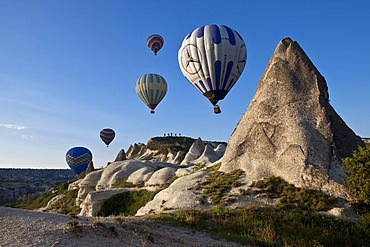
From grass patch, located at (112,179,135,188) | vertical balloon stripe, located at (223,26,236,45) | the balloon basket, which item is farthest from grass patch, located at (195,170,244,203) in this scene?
grass patch, located at (112,179,135,188)

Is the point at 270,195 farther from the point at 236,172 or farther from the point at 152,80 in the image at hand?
the point at 152,80

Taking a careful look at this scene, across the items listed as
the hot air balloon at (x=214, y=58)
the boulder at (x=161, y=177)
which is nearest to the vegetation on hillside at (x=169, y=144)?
the boulder at (x=161, y=177)

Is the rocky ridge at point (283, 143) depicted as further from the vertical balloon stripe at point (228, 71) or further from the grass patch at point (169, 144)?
the grass patch at point (169, 144)

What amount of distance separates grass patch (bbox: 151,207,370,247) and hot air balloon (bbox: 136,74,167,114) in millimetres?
33018

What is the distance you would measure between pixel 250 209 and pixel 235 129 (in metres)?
9.67

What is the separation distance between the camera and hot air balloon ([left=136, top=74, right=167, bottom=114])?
154ft

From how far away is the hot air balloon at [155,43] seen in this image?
180 feet

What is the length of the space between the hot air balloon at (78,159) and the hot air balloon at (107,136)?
31.8ft

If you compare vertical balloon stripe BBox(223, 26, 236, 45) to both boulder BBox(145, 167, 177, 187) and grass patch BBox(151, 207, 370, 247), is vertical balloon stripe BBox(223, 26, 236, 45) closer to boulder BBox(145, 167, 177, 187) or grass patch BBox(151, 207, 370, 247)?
boulder BBox(145, 167, 177, 187)

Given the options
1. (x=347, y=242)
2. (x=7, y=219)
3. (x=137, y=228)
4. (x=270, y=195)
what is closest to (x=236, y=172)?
(x=270, y=195)

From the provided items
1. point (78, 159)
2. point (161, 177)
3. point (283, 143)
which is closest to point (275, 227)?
point (283, 143)

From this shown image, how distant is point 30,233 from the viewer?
8891 millimetres

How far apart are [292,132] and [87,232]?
588 inches

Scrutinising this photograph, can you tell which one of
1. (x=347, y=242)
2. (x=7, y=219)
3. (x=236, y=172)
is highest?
(x=236, y=172)
